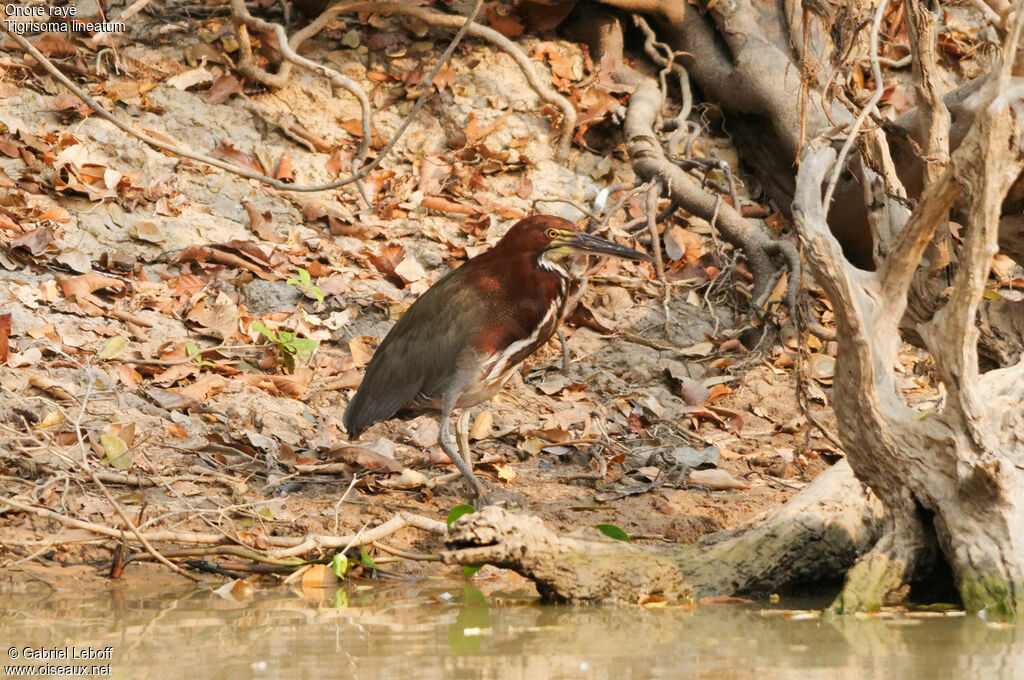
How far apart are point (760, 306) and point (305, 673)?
14.3 ft

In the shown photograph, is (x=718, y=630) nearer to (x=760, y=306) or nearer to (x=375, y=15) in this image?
(x=760, y=306)

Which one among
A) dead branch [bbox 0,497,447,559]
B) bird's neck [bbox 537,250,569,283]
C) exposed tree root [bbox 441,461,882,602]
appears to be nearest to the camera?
exposed tree root [bbox 441,461,882,602]

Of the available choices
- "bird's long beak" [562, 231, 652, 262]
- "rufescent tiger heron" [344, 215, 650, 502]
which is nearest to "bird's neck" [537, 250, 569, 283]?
"rufescent tiger heron" [344, 215, 650, 502]

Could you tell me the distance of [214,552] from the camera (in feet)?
13.9

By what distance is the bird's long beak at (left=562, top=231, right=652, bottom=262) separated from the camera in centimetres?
515

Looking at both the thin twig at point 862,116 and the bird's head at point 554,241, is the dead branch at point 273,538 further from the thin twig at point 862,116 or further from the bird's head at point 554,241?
the thin twig at point 862,116

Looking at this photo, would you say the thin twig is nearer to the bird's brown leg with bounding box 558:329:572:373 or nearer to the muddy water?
the muddy water

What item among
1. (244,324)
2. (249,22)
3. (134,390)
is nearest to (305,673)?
(134,390)

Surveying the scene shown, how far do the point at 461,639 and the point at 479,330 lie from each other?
2.00 m

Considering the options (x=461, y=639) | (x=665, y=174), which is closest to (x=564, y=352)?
(x=665, y=174)
